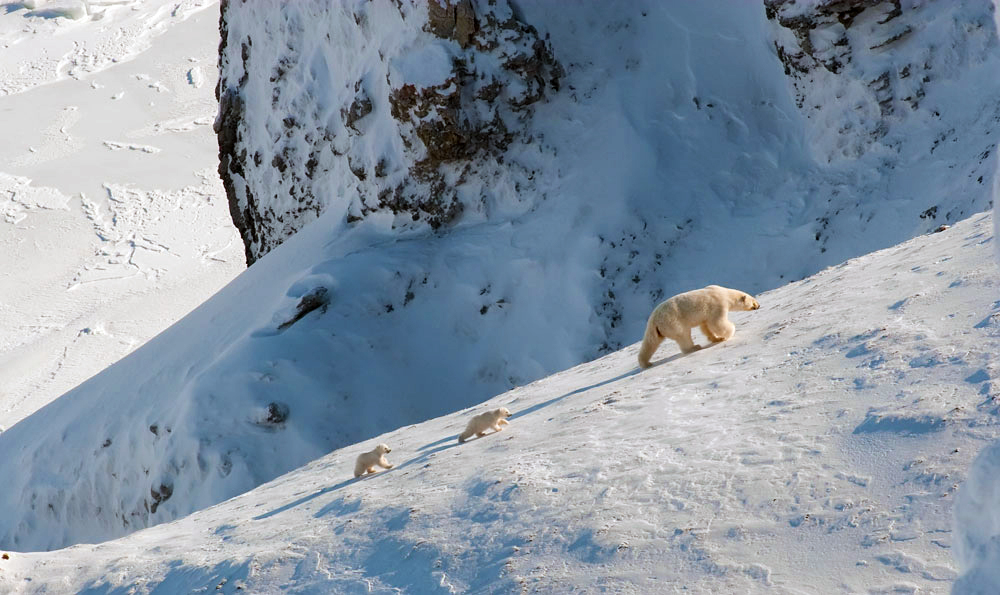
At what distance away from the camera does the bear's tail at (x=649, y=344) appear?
909cm

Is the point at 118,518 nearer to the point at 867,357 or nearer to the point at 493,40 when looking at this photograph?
the point at 493,40

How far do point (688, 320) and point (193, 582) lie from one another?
176 inches

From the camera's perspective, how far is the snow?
5.34m

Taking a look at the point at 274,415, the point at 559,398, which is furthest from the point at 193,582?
the point at 274,415

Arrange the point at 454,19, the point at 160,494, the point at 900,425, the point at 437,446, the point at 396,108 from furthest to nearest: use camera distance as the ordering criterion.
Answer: the point at 396,108
the point at 454,19
the point at 160,494
the point at 437,446
the point at 900,425

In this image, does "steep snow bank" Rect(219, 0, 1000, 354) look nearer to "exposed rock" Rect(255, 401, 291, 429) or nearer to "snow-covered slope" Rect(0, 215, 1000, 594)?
"exposed rock" Rect(255, 401, 291, 429)

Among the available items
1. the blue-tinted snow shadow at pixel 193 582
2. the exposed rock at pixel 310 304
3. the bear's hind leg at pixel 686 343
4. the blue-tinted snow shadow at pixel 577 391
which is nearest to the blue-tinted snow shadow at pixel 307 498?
the blue-tinted snow shadow at pixel 193 582

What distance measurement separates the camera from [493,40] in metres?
16.8

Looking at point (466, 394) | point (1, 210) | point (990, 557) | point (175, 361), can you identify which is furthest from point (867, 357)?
point (1, 210)

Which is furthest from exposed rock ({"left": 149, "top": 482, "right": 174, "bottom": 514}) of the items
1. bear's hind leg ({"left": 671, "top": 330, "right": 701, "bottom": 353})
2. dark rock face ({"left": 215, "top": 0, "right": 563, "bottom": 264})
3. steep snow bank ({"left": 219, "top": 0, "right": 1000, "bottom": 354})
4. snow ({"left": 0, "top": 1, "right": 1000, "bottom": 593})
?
bear's hind leg ({"left": 671, "top": 330, "right": 701, "bottom": 353})

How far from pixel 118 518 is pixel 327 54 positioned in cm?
907

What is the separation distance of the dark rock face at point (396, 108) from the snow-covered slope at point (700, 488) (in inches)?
338

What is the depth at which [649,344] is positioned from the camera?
914cm

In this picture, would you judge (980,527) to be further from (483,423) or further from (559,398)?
(559,398)
